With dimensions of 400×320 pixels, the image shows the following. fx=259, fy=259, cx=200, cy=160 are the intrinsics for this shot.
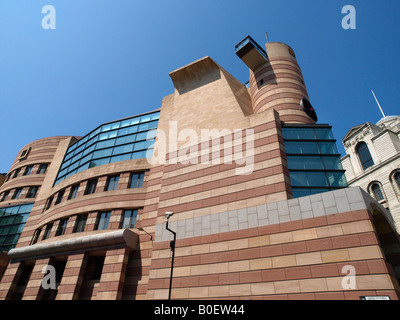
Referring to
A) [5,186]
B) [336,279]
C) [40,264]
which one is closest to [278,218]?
[336,279]

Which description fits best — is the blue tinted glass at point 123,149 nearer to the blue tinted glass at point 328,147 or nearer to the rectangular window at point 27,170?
the blue tinted glass at point 328,147

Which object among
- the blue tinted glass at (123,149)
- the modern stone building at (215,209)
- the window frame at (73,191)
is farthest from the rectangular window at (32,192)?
the blue tinted glass at (123,149)

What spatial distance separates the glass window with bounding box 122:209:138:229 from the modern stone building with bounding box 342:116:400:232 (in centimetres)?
3774

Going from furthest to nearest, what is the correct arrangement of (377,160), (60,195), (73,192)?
(377,160)
(60,195)
(73,192)

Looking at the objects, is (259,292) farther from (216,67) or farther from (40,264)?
(216,67)

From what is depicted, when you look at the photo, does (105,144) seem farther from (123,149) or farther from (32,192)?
(32,192)

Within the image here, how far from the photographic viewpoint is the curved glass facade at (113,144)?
29094 millimetres

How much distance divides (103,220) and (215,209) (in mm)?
12026

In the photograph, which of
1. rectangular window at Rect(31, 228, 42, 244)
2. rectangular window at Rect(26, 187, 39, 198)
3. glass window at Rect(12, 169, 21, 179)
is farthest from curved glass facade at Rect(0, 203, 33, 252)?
glass window at Rect(12, 169, 21, 179)

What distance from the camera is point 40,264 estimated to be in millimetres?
24062

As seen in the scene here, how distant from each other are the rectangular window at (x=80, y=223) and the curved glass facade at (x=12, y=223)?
12.6 meters

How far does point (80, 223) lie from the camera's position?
84.7 feet

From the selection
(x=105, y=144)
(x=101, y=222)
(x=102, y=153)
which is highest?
(x=105, y=144)

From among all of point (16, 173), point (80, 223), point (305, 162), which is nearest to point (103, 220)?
point (80, 223)
